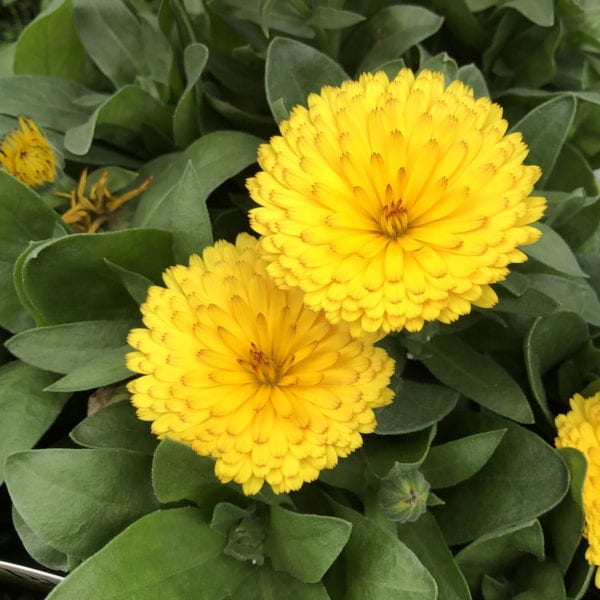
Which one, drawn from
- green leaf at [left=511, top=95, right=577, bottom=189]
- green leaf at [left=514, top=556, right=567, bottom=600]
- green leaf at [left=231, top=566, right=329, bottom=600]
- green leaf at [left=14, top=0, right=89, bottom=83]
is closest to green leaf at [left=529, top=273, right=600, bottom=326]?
green leaf at [left=511, top=95, right=577, bottom=189]

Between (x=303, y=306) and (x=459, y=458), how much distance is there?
198 millimetres

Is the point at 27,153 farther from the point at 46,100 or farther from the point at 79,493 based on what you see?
the point at 79,493

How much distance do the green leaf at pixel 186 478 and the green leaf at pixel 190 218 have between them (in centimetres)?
18

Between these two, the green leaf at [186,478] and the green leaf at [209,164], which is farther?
the green leaf at [209,164]

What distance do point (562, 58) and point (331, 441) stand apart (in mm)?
635

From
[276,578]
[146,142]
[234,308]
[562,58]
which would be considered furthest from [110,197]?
[562,58]

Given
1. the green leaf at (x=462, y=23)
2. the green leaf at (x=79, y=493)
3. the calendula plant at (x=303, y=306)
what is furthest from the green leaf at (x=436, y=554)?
the green leaf at (x=462, y=23)

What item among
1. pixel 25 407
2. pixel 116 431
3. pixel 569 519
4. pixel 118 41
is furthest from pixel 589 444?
pixel 118 41

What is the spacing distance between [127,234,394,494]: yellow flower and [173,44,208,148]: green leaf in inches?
10.7

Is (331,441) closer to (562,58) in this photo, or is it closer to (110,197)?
(110,197)

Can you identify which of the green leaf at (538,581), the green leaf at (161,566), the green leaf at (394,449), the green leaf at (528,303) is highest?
the green leaf at (528,303)

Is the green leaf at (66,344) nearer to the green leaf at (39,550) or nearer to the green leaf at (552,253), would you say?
the green leaf at (39,550)

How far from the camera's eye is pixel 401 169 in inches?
20.1

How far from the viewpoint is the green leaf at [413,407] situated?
1.99 ft
